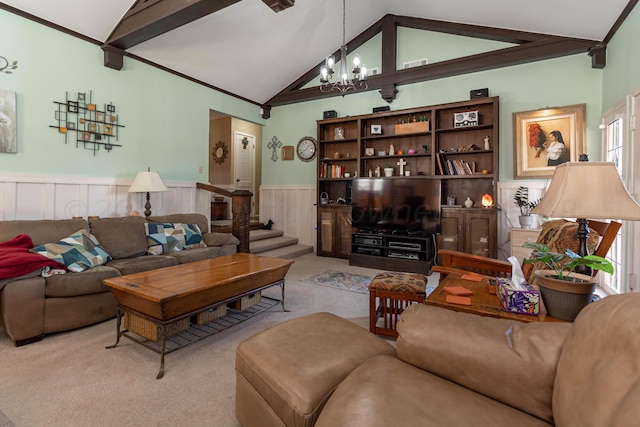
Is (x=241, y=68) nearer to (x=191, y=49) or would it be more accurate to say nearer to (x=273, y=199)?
(x=191, y=49)

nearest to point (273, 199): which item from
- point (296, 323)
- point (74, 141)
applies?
point (74, 141)

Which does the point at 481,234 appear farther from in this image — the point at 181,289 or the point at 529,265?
the point at 181,289

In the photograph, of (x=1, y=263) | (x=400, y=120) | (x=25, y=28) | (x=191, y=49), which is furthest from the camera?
(x=400, y=120)

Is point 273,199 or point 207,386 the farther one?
point 273,199

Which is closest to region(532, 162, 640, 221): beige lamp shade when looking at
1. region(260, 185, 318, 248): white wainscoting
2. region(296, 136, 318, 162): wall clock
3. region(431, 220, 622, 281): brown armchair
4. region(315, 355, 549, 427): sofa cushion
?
region(431, 220, 622, 281): brown armchair

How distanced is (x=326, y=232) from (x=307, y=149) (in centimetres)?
171

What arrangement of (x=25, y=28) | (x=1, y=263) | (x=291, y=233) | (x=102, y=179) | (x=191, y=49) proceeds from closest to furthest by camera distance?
(x=1, y=263)
(x=25, y=28)
(x=102, y=179)
(x=191, y=49)
(x=291, y=233)

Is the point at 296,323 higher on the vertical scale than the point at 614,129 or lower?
lower

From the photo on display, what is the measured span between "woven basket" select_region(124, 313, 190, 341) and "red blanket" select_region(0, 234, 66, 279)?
824 mm

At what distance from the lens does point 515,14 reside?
397cm

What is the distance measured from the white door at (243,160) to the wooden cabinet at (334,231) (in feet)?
8.47

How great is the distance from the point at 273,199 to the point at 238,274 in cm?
421

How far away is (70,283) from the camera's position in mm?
2512

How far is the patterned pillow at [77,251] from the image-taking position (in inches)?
104
